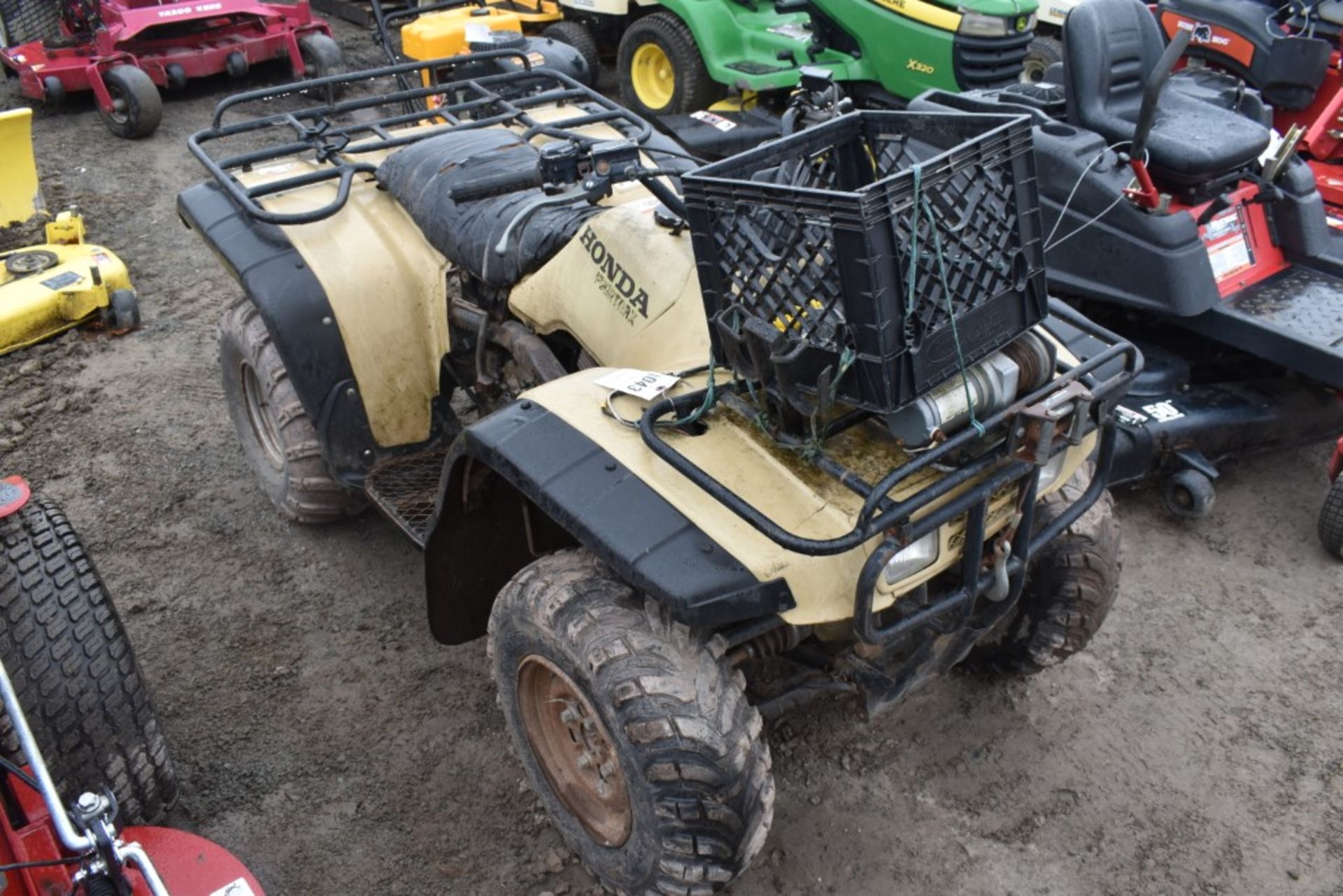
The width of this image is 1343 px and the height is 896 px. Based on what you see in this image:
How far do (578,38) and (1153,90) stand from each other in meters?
5.46

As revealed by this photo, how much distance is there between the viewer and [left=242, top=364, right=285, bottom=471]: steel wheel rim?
443 cm

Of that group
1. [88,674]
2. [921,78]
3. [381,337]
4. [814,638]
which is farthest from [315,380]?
[921,78]

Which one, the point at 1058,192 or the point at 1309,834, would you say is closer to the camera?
the point at 1309,834

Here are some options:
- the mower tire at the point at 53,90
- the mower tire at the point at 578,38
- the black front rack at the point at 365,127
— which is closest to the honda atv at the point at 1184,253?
the black front rack at the point at 365,127

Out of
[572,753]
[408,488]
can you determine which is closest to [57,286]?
[408,488]

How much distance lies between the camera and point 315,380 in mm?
3721

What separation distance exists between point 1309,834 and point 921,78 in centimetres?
524

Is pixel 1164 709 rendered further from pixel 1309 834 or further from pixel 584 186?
pixel 584 186

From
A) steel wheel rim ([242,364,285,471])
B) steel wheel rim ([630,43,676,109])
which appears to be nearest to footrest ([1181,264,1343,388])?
steel wheel rim ([242,364,285,471])

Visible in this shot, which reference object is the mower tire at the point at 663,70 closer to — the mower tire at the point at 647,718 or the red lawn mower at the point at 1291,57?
the red lawn mower at the point at 1291,57

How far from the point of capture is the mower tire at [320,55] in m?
9.14

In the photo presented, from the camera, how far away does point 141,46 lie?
884 cm

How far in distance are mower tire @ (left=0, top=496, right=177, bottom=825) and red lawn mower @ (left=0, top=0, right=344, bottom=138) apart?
20.2ft

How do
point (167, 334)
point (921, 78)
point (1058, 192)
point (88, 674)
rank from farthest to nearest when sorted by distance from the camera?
1. point (921, 78)
2. point (167, 334)
3. point (1058, 192)
4. point (88, 674)
